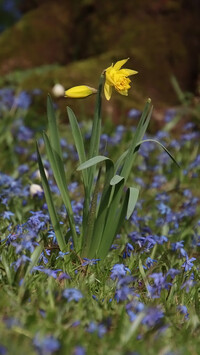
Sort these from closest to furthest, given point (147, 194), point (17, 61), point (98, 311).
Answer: point (98, 311) → point (147, 194) → point (17, 61)

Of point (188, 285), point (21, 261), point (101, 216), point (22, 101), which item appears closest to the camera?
point (21, 261)

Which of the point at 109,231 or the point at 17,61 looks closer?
the point at 109,231

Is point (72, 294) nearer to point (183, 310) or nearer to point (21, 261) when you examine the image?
point (21, 261)

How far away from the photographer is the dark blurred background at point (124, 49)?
5.49 m

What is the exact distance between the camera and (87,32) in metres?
6.12

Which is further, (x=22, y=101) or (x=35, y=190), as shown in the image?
(x=22, y=101)

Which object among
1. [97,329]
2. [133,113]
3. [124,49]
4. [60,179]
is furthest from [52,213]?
[124,49]

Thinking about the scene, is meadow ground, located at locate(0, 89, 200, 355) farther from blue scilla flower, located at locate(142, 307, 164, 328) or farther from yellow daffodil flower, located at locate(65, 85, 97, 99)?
yellow daffodil flower, located at locate(65, 85, 97, 99)

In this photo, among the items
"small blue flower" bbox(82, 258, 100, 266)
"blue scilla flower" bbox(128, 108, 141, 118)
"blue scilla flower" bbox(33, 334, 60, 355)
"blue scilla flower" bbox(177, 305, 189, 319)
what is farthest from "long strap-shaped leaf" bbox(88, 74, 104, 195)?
"blue scilla flower" bbox(128, 108, 141, 118)

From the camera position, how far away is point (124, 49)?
18.6 feet

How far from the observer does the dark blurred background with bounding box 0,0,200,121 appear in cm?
549

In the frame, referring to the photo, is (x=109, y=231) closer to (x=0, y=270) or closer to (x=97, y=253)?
(x=97, y=253)

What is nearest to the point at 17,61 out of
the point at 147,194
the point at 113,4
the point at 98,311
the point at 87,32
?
the point at 87,32

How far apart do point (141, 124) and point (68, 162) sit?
6.28 ft
